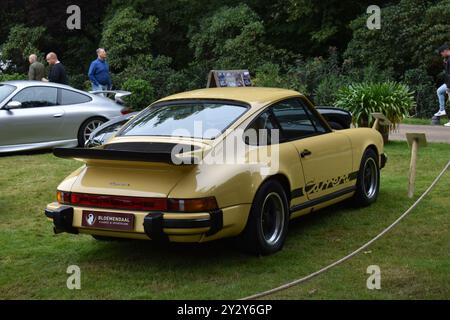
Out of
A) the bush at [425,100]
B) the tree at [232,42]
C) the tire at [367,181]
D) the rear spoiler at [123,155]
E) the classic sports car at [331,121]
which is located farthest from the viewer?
the tree at [232,42]

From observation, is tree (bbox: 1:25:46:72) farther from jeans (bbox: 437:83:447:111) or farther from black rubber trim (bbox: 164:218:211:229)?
black rubber trim (bbox: 164:218:211:229)

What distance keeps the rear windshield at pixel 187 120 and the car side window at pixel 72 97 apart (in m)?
6.35

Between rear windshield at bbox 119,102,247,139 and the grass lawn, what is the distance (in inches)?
41.8

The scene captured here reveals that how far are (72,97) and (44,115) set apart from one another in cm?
80

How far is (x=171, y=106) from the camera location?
7473 millimetres

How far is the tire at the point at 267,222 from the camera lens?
6.47 meters

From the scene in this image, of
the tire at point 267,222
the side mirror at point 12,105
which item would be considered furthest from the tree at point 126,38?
the tire at point 267,222

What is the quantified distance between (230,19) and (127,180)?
19.8m

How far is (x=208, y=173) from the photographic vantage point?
20.5 ft

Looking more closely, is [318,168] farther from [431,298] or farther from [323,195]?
[431,298]

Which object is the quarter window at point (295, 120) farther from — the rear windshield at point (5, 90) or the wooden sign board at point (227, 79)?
the rear windshield at point (5, 90)

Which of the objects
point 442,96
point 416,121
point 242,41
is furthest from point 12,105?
point 242,41

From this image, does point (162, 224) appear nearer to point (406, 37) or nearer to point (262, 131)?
point (262, 131)

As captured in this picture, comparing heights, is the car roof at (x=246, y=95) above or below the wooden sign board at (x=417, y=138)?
above
